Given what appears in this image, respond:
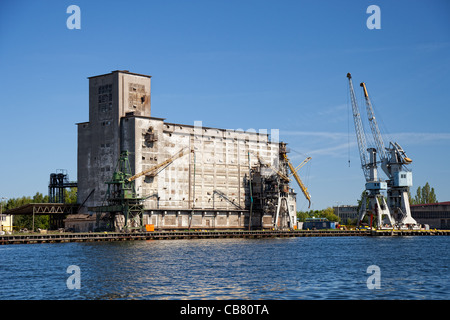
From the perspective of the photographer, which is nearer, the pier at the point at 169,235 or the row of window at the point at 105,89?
the pier at the point at 169,235

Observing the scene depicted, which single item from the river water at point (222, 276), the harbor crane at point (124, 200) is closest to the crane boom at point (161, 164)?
the harbor crane at point (124, 200)

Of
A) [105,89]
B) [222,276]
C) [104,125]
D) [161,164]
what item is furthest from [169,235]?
[222,276]

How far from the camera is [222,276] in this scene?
55.8 m

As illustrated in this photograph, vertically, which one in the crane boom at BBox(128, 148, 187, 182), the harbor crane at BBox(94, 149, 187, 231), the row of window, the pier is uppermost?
the row of window

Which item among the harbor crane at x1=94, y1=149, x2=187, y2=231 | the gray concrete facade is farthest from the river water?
the gray concrete facade

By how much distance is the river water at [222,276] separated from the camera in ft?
148

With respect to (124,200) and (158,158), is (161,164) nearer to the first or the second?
(158,158)

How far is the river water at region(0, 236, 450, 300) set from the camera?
45.1m

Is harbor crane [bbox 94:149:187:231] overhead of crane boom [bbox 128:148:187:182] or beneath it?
beneath

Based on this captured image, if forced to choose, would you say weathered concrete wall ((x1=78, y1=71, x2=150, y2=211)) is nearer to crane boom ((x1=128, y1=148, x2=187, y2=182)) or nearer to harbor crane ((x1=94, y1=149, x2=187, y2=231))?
harbor crane ((x1=94, y1=149, x2=187, y2=231))

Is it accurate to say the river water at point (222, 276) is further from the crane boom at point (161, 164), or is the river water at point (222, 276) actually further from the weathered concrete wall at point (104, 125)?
the weathered concrete wall at point (104, 125)

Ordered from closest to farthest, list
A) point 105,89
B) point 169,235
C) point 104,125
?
point 169,235 → point 104,125 → point 105,89
